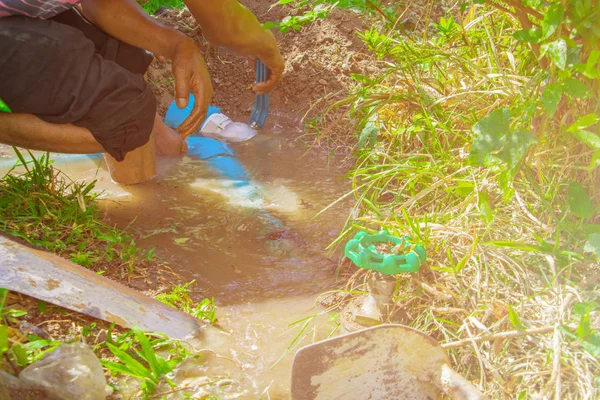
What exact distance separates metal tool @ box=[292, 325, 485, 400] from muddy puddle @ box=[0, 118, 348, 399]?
0.88 ft

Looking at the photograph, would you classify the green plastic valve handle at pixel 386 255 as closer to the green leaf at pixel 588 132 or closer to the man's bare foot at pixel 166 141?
the green leaf at pixel 588 132

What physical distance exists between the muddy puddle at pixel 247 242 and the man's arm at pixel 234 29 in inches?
26.4

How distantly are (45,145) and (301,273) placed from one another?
122 centimetres

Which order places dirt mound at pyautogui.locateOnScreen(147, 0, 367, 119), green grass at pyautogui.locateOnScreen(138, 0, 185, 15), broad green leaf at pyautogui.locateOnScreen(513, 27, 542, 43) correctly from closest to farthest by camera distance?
broad green leaf at pyautogui.locateOnScreen(513, 27, 542, 43), dirt mound at pyautogui.locateOnScreen(147, 0, 367, 119), green grass at pyautogui.locateOnScreen(138, 0, 185, 15)

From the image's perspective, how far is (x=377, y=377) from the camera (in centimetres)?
154

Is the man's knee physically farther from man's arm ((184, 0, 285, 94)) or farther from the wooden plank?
the wooden plank

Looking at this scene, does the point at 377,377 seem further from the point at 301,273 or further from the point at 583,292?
the point at 301,273

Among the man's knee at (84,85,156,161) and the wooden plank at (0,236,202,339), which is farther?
the man's knee at (84,85,156,161)

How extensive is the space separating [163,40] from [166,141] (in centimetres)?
80

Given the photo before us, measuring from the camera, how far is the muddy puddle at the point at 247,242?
1835mm

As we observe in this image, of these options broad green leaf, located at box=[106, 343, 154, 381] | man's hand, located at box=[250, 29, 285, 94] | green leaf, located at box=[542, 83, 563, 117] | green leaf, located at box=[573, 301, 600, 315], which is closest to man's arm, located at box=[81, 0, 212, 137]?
man's hand, located at box=[250, 29, 285, 94]

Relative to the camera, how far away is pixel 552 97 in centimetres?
168

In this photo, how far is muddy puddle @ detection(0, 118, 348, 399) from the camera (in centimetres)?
183

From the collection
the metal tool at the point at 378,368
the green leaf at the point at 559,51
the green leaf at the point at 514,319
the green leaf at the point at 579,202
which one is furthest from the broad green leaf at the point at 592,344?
the green leaf at the point at 559,51
